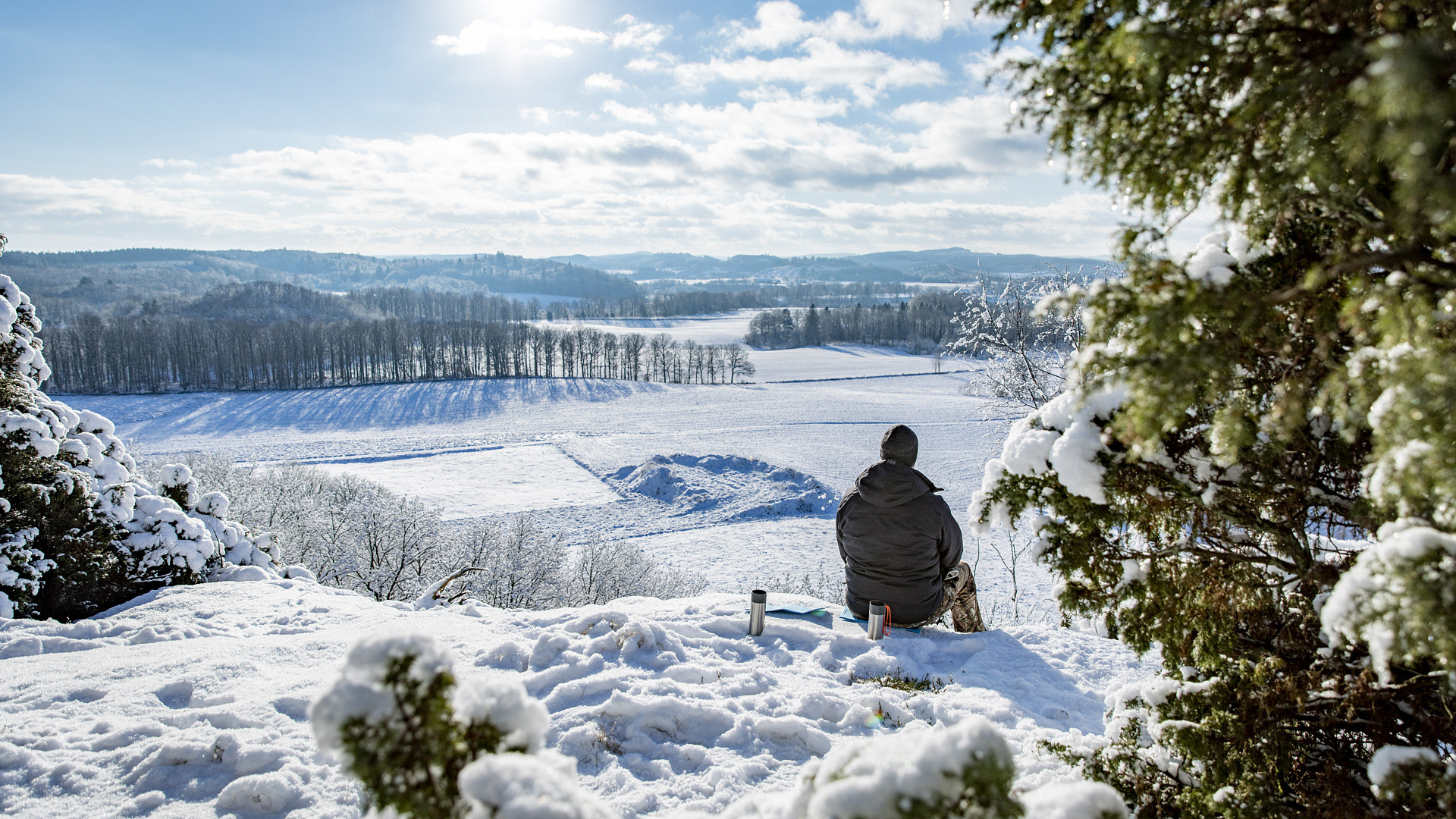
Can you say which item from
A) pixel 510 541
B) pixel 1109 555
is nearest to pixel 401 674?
pixel 1109 555

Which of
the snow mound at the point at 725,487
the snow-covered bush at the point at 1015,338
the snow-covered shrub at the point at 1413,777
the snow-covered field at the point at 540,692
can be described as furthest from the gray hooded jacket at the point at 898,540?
the snow mound at the point at 725,487

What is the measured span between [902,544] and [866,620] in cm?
89

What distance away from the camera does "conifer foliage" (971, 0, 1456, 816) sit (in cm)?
159

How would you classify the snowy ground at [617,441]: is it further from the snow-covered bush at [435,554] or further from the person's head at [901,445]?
the person's head at [901,445]

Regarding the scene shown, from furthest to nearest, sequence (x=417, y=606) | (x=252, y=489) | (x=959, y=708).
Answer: (x=252, y=489) < (x=417, y=606) < (x=959, y=708)

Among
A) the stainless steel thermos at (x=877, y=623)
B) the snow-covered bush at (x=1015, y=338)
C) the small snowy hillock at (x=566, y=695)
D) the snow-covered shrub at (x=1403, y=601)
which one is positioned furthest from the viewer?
the snow-covered bush at (x=1015, y=338)

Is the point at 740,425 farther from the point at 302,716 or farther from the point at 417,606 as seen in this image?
the point at 302,716

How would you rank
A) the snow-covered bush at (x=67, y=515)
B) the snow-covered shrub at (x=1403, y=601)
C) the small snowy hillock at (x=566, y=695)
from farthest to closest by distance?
1. the snow-covered bush at (x=67, y=515)
2. the small snowy hillock at (x=566, y=695)
3. the snow-covered shrub at (x=1403, y=601)

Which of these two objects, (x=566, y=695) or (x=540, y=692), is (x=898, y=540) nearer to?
(x=566, y=695)

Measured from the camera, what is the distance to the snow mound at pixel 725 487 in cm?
3250

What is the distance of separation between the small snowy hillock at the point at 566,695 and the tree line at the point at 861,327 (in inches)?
3751

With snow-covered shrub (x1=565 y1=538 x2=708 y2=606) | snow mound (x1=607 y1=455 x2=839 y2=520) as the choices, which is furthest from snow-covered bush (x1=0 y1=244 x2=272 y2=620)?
snow mound (x1=607 y1=455 x2=839 y2=520)

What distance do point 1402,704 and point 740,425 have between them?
159ft

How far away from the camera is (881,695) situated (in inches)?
184
